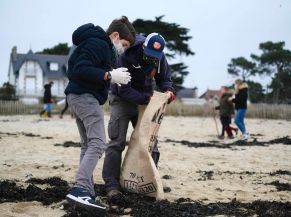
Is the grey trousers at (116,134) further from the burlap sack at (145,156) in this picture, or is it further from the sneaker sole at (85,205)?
the sneaker sole at (85,205)

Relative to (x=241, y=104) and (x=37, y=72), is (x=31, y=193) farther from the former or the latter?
(x=37, y=72)

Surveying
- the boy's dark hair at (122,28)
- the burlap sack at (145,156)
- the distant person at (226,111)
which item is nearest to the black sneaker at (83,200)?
the burlap sack at (145,156)

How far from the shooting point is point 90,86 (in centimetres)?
374

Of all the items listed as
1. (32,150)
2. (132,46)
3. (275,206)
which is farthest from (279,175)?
(32,150)

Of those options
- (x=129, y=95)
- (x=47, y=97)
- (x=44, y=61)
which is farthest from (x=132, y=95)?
(x=44, y=61)

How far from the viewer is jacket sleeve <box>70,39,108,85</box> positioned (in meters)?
3.54

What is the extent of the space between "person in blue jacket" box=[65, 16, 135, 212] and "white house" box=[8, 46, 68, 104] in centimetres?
5678

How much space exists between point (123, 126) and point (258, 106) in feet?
80.9

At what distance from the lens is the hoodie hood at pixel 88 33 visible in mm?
3693

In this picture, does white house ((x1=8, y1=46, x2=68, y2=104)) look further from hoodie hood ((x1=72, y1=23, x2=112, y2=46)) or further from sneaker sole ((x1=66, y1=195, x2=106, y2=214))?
sneaker sole ((x1=66, y1=195, x2=106, y2=214))

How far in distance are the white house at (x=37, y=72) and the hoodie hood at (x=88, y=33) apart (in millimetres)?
56771

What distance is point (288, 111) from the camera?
87.4 ft

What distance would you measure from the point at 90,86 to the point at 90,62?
0.84 feet

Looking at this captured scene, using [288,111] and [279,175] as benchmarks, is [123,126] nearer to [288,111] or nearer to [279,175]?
[279,175]
